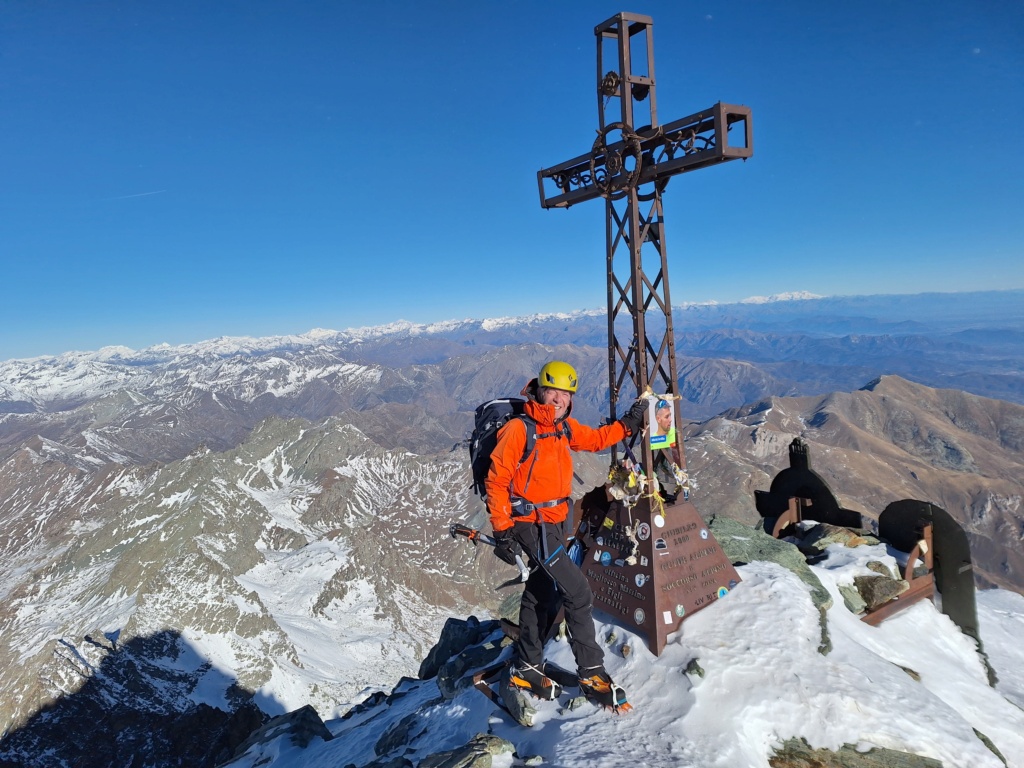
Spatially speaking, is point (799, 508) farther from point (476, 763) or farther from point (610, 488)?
point (476, 763)

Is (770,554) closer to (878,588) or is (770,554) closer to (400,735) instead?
(878,588)

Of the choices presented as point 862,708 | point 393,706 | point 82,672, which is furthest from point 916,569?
point 82,672

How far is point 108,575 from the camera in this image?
594 ft

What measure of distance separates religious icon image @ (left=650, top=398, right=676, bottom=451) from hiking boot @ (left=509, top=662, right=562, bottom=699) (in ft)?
16.9

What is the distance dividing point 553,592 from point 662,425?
4.27 m

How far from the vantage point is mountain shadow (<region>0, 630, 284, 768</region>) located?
4122 inches

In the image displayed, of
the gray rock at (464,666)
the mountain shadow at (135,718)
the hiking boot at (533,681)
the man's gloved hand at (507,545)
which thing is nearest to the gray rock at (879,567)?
the hiking boot at (533,681)

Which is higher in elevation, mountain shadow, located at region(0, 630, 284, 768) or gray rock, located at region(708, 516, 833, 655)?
gray rock, located at region(708, 516, 833, 655)

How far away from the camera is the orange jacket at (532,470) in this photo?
8359 mm

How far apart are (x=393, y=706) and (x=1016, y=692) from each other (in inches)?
693

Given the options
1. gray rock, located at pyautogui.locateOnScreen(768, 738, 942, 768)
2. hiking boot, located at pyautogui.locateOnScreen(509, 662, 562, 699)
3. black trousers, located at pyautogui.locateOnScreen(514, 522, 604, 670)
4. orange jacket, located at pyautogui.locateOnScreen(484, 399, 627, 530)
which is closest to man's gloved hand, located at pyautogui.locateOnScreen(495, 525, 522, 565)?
black trousers, located at pyautogui.locateOnScreen(514, 522, 604, 670)

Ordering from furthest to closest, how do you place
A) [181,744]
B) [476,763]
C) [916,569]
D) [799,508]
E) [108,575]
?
1. [108,575]
2. [181,744]
3. [799,508]
4. [916,569]
5. [476,763]

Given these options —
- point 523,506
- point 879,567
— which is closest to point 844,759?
point 523,506

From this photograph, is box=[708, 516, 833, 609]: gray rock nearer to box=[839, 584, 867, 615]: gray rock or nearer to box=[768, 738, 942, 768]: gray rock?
box=[839, 584, 867, 615]: gray rock
